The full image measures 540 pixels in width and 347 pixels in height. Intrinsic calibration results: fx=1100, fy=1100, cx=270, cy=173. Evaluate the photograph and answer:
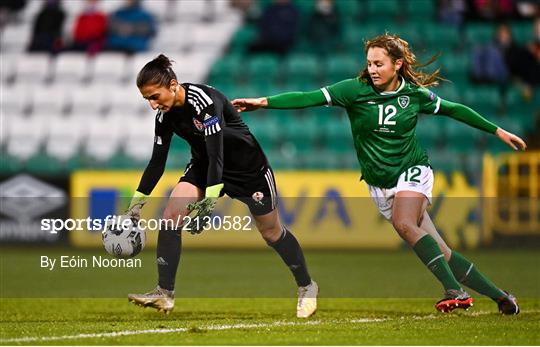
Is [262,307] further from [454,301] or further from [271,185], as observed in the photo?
[454,301]

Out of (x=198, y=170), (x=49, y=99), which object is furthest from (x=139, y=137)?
(x=198, y=170)

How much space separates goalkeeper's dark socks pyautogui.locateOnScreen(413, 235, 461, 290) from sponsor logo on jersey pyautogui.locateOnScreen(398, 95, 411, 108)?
94 centimetres

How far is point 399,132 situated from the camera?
7.76 m

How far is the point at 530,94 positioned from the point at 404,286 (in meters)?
8.31

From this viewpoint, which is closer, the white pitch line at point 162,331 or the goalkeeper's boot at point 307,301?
the white pitch line at point 162,331

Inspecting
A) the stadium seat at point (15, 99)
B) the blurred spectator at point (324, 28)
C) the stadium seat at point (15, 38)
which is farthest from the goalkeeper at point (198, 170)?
the stadium seat at point (15, 38)

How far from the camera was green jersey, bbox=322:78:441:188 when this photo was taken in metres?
7.75

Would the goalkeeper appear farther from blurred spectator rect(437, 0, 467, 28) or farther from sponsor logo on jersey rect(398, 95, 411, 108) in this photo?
blurred spectator rect(437, 0, 467, 28)

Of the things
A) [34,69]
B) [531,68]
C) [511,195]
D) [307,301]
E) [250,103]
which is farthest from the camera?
[34,69]

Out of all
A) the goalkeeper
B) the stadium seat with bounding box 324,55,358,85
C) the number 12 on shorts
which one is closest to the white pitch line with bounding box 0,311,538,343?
the goalkeeper

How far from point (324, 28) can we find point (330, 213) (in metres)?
4.74

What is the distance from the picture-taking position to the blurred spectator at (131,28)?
64.2 feet

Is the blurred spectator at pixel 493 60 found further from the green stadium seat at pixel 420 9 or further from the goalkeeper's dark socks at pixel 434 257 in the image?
the goalkeeper's dark socks at pixel 434 257

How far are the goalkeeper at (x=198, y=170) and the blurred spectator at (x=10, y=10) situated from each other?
45.2ft
